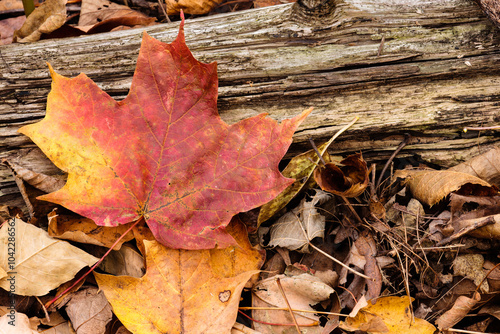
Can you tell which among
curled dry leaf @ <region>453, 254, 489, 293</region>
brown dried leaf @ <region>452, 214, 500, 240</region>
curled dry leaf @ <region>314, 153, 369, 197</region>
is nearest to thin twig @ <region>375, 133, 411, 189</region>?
curled dry leaf @ <region>314, 153, 369, 197</region>

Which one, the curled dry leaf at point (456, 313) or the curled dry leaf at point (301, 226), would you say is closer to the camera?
the curled dry leaf at point (456, 313)

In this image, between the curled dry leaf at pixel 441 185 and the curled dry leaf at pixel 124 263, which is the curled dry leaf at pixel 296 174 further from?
the curled dry leaf at pixel 124 263

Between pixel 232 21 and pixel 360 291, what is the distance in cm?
135

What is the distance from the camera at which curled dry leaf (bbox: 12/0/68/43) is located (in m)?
1.84

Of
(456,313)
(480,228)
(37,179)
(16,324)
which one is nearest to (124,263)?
(16,324)

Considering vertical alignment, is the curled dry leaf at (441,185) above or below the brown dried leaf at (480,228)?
above

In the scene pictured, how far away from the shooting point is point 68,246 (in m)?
1.42

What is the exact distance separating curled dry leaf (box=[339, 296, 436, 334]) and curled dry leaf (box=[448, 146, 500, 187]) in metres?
0.67

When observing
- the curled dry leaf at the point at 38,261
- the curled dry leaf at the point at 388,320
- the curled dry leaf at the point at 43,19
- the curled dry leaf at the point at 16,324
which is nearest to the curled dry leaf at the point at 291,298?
the curled dry leaf at the point at 388,320

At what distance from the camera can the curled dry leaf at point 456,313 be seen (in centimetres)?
141

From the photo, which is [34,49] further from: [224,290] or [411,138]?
[411,138]

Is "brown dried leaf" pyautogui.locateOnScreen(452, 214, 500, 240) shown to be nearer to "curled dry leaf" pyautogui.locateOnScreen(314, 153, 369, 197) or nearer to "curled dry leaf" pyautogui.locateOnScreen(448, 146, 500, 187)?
"curled dry leaf" pyautogui.locateOnScreen(448, 146, 500, 187)

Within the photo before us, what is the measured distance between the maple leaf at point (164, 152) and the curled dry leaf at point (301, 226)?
1.01ft

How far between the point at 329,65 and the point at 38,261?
4.86 ft
